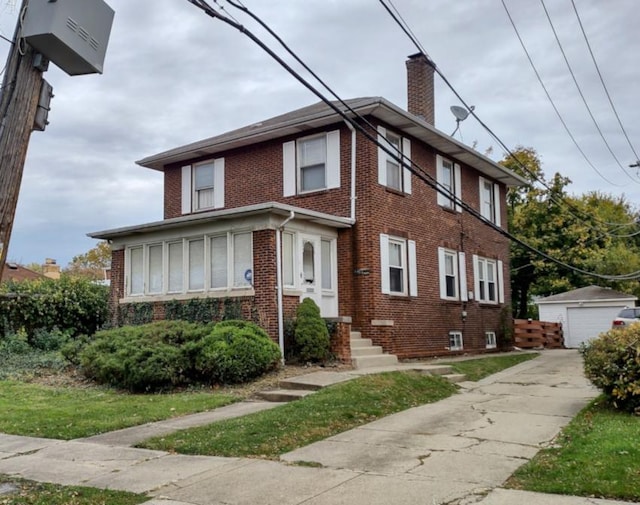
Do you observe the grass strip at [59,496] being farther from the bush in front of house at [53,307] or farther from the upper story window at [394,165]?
the bush in front of house at [53,307]

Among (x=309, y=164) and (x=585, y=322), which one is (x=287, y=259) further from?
(x=585, y=322)

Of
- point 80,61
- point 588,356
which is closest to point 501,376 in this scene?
point 588,356

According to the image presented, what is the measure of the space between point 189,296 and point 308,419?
7.46 metres

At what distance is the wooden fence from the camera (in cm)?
2433

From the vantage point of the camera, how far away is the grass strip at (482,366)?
1391 cm

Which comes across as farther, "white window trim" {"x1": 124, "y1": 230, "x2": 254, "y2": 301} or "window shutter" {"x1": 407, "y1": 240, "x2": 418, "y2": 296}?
"window shutter" {"x1": 407, "y1": 240, "x2": 418, "y2": 296}

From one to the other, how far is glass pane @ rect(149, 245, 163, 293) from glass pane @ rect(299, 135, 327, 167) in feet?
14.6

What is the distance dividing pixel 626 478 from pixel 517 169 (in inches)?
1100

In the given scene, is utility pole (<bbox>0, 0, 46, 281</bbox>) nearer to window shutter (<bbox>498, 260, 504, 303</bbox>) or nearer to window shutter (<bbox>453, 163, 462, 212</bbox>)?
window shutter (<bbox>453, 163, 462, 212</bbox>)

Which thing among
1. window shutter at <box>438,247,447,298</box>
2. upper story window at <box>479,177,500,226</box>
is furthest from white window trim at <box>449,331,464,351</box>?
upper story window at <box>479,177,500,226</box>

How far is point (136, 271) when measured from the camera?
16.8 metres

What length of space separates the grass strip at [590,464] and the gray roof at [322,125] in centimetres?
973

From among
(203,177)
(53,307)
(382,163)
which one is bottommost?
(53,307)

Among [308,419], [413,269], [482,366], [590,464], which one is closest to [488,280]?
[413,269]
